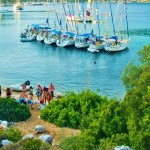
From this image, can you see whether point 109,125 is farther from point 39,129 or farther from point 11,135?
point 39,129

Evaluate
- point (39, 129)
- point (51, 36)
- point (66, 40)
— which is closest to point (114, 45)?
point (66, 40)

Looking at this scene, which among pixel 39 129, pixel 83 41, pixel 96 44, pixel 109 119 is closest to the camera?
pixel 109 119

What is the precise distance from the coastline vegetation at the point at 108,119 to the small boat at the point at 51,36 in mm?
46371

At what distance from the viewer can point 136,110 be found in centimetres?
1491

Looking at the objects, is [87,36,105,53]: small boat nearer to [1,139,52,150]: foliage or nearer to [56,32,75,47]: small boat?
[56,32,75,47]: small boat

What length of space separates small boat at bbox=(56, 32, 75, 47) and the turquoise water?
3.14ft

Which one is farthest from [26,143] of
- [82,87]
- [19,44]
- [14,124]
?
[19,44]

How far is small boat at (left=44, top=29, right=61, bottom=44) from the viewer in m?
68.7

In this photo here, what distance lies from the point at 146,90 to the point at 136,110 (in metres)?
0.99

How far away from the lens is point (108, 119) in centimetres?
1702

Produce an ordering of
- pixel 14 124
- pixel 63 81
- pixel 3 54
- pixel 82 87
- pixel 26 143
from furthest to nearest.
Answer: pixel 3 54
pixel 63 81
pixel 82 87
pixel 14 124
pixel 26 143

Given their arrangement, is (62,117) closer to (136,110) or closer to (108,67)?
(136,110)

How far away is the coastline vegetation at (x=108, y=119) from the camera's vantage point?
14.6 m

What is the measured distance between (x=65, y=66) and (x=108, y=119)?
33714 millimetres
